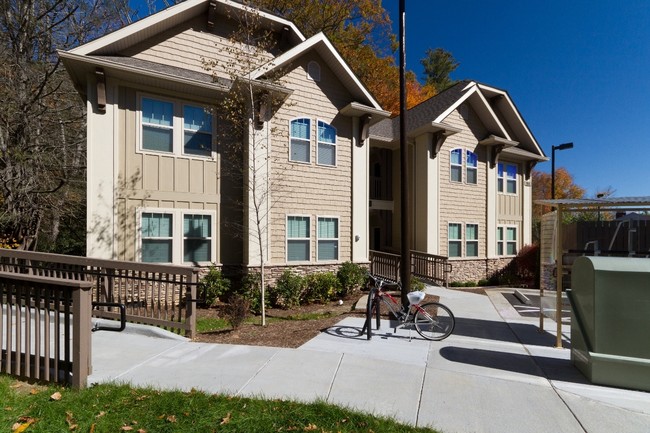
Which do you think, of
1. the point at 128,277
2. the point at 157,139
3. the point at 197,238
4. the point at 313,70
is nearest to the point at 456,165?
the point at 313,70

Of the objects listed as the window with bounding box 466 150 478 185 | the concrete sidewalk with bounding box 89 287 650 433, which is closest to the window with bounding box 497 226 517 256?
the window with bounding box 466 150 478 185

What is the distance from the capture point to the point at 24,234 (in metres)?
12.7

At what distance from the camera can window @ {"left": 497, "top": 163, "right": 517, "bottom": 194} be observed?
1727cm

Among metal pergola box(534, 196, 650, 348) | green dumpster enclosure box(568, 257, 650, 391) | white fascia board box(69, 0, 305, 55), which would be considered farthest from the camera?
white fascia board box(69, 0, 305, 55)

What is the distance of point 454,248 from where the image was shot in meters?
15.5

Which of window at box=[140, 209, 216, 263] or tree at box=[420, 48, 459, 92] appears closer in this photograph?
window at box=[140, 209, 216, 263]

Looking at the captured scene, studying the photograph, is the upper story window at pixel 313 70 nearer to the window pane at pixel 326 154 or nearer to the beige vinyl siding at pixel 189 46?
the window pane at pixel 326 154

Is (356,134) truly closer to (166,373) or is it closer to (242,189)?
(242,189)

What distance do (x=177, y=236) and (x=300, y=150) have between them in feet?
15.9

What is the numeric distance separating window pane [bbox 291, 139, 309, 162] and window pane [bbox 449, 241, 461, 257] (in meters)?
8.22

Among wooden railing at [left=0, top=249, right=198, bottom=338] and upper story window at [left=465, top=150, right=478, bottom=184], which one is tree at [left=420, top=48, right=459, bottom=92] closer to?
upper story window at [left=465, top=150, right=478, bottom=184]

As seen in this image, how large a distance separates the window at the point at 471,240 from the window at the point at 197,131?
12.1 meters

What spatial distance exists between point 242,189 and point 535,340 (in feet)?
28.9

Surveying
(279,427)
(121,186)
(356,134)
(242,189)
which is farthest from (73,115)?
(279,427)
